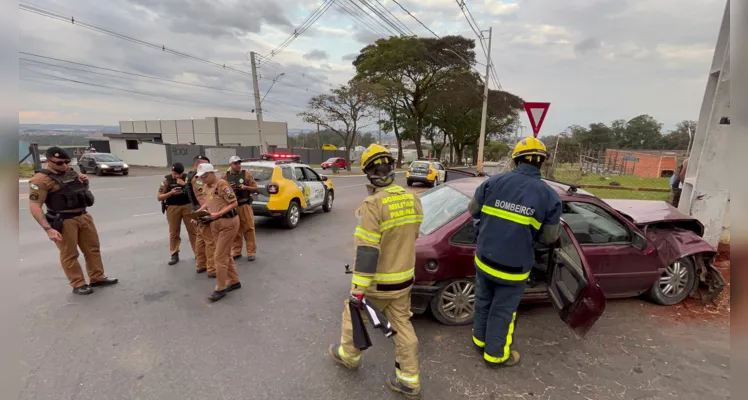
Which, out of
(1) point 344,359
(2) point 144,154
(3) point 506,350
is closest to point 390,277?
(1) point 344,359

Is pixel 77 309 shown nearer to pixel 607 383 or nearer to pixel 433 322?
pixel 433 322

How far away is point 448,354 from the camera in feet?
10.2

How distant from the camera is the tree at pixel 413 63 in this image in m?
33.8

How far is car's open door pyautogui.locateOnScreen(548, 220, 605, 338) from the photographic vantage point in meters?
2.71

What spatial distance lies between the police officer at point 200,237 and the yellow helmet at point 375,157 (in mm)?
2951

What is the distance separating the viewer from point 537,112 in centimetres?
621

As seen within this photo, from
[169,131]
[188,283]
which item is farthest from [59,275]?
[169,131]

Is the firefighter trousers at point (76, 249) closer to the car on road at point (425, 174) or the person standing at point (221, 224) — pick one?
the person standing at point (221, 224)

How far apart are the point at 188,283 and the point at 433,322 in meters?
3.14

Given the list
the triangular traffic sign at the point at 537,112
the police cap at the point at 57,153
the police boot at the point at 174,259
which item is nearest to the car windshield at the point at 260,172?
the police boot at the point at 174,259

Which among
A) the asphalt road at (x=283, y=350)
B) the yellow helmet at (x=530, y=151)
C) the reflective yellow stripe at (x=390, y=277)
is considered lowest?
the asphalt road at (x=283, y=350)

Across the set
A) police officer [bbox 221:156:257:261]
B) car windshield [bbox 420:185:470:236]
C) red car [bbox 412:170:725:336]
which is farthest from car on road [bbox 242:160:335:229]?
red car [bbox 412:170:725:336]

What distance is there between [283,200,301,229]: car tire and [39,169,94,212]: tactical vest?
365cm

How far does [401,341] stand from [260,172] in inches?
230
